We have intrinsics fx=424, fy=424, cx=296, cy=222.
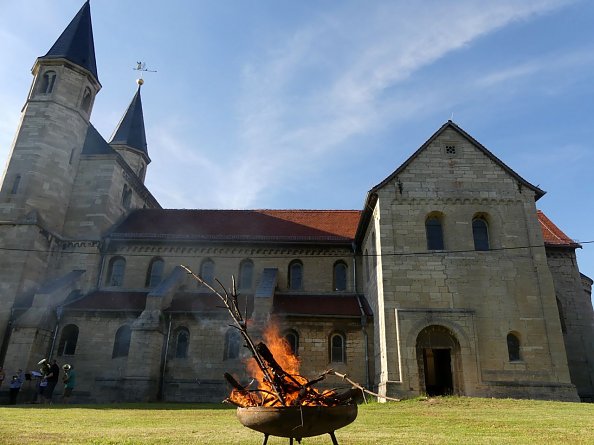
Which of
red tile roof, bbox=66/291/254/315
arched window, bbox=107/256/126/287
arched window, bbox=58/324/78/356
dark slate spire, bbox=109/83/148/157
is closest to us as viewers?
arched window, bbox=58/324/78/356

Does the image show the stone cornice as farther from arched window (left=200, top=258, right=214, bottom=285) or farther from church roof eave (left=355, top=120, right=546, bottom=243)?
church roof eave (left=355, top=120, right=546, bottom=243)

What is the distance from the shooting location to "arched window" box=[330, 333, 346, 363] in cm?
2066

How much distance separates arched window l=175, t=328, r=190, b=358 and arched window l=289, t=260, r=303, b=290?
6379 mm

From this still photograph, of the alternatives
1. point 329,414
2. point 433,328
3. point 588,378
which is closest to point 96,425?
point 329,414

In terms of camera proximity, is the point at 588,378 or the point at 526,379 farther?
the point at 588,378

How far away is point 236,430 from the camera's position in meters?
9.54

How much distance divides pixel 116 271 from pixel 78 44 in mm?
15479

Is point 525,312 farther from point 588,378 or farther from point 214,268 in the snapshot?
point 214,268

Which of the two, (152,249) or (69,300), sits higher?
(152,249)

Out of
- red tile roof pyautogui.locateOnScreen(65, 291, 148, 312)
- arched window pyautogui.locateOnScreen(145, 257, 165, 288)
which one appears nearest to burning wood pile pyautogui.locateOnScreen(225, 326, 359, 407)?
red tile roof pyautogui.locateOnScreen(65, 291, 148, 312)

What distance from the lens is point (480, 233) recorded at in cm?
1928

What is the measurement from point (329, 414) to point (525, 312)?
15.4 meters

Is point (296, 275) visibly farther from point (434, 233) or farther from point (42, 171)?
point (42, 171)

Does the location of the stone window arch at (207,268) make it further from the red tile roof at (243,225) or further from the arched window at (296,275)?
the arched window at (296,275)
